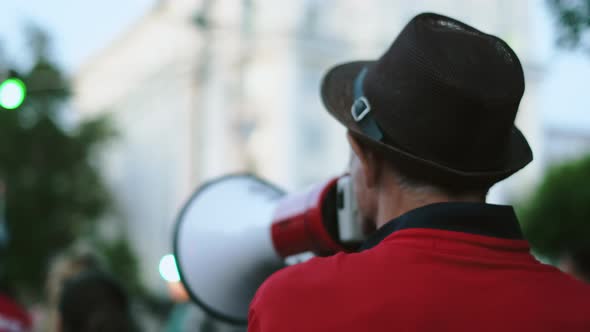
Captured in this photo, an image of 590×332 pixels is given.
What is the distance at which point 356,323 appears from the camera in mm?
1097

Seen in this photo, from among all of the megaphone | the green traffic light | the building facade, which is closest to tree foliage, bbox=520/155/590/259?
the building facade

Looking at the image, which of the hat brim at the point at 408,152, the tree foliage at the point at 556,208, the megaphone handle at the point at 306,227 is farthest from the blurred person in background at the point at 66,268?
the tree foliage at the point at 556,208

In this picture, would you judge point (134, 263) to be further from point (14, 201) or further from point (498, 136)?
point (498, 136)

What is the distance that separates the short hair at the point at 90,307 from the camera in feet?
9.89

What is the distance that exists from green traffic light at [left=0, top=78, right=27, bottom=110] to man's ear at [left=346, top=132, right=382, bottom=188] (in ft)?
16.2

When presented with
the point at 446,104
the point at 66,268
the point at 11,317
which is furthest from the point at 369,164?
the point at 11,317

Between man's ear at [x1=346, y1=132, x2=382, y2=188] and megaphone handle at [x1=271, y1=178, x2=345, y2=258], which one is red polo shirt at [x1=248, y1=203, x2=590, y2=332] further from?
megaphone handle at [x1=271, y1=178, x2=345, y2=258]

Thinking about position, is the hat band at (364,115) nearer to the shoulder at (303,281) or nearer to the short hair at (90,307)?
the shoulder at (303,281)

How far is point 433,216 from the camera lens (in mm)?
1194

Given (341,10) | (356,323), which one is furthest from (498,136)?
(341,10)

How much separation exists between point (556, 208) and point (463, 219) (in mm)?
20424

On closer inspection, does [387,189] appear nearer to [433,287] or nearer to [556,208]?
[433,287]

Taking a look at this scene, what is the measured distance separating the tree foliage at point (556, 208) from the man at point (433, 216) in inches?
725

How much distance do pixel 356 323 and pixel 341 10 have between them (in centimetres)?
2551
